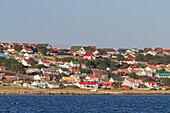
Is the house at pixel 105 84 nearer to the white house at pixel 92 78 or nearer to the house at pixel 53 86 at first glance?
the white house at pixel 92 78

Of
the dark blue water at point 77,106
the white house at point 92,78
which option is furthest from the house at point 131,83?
the dark blue water at point 77,106

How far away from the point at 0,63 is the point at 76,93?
5830 cm

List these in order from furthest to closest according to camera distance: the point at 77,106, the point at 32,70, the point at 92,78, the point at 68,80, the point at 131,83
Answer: the point at 92,78 → the point at 32,70 → the point at 131,83 → the point at 68,80 → the point at 77,106

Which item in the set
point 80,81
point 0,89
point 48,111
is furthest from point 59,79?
point 48,111

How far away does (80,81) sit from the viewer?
186 metres

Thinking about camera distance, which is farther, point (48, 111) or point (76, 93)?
point (76, 93)

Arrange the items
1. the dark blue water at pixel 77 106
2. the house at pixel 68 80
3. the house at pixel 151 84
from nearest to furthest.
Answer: the dark blue water at pixel 77 106 < the house at pixel 68 80 < the house at pixel 151 84

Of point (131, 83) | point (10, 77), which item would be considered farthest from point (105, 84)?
point (10, 77)

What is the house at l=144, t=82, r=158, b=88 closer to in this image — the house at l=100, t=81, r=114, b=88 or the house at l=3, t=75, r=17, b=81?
the house at l=100, t=81, r=114, b=88

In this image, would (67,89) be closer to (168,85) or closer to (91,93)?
(91,93)

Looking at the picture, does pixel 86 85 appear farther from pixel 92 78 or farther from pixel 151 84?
pixel 151 84

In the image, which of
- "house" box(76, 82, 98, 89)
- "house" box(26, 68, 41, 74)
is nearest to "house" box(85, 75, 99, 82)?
"house" box(76, 82, 98, 89)

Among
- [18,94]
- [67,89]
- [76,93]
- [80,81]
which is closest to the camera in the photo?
[18,94]

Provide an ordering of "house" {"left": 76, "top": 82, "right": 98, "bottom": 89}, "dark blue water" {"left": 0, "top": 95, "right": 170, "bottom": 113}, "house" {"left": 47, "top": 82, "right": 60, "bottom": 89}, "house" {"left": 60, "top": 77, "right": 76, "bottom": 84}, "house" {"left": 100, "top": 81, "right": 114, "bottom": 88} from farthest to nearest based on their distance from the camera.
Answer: "house" {"left": 60, "top": 77, "right": 76, "bottom": 84} < "house" {"left": 100, "top": 81, "right": 114, "bottom": 88} < "house" {"left": 76, "top": 82, "right": 98, "bottom": 89} < "house" {"left": 47, "top": 82, "right": 60, "bottom": 89} < "dark blue water" {"left": 0, "top": 95, "right": 170, "bottom": 113}
